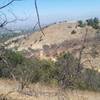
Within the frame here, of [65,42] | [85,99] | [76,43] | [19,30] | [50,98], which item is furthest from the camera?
[65,42]

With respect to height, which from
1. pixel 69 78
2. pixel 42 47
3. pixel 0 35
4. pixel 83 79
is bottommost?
pixel 42 47

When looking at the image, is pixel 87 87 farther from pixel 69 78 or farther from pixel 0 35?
pixel 0 35

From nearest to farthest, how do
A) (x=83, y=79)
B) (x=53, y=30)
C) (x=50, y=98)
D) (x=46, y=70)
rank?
1. (x=50, y=98)
2. (x=83, y=79)
3. (x=46, y=70)
4. (x=53, y=30)

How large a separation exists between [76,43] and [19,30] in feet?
173

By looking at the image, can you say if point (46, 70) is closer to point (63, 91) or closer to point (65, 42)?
point (63, 91)

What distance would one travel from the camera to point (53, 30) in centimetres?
7488

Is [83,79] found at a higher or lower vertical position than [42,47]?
higher

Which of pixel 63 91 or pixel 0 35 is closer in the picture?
pixel 0 35

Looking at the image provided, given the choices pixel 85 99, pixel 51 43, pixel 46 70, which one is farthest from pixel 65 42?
pixel 85 99

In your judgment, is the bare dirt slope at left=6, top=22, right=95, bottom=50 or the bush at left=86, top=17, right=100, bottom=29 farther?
the bush at left=86, top=17, right=100, bottom=29

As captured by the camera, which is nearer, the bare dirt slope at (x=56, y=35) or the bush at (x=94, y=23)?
the bare dirt slope at (x=56, y=35)

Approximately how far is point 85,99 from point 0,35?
469 cm

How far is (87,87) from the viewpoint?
55.7 ft

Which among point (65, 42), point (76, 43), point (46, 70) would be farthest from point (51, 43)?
point (46, 70)
